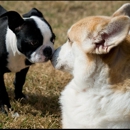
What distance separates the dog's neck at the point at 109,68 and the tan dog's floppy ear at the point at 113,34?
2.9 inches

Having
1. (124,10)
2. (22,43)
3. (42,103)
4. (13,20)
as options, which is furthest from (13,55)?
(124,10)

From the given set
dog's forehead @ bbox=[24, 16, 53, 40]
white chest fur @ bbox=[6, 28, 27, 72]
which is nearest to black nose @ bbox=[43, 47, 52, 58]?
dog's forehead @ bbox=[24, 16, 53, 40]

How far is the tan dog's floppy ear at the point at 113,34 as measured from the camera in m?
2.49

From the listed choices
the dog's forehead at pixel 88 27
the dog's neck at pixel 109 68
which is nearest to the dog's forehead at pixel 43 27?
the dog's forehead at pixel 88 27

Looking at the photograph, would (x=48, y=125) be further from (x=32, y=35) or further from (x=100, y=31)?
(x=100, y=31)

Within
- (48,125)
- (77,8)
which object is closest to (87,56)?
(48,125)

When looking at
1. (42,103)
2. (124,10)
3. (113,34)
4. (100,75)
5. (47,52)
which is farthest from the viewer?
(42,103)

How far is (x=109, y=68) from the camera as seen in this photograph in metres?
2.67

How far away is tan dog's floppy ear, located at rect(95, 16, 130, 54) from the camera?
2488 mm

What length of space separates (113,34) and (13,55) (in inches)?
62.2

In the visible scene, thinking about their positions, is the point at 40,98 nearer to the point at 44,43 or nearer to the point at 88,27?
the point at 44,43

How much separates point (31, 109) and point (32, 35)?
86 centimetres

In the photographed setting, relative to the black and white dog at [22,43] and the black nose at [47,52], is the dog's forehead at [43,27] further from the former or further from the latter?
the black nose at [47,52]

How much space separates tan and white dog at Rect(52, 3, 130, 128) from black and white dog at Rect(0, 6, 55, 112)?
84cm
